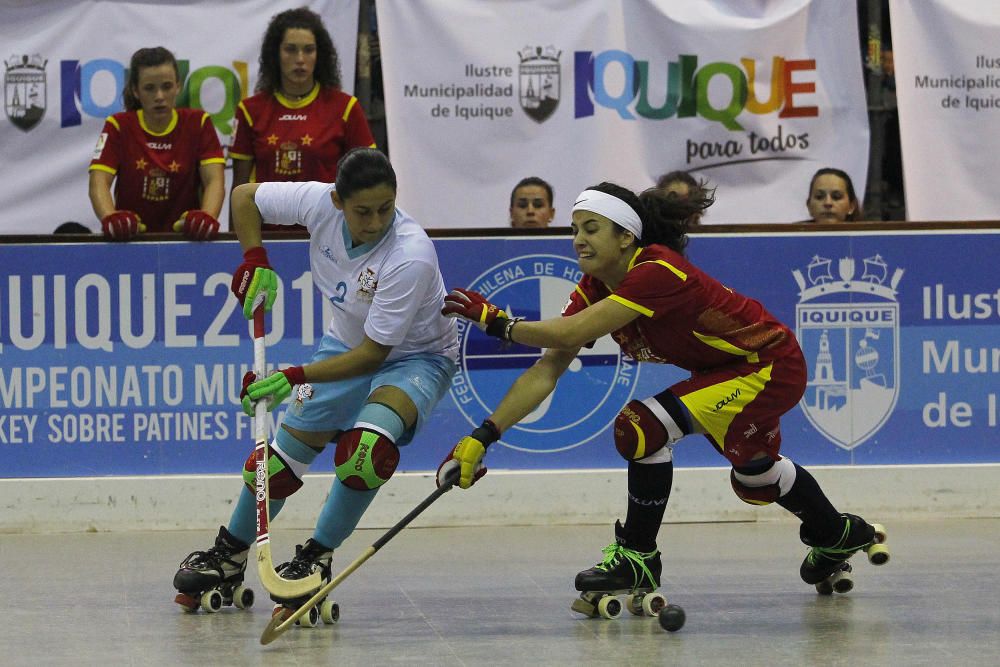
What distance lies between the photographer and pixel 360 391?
552 cm

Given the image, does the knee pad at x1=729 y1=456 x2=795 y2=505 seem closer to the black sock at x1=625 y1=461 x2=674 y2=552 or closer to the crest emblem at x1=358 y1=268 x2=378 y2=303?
the black sock at x1=625 y1=461 x2=674 y2=552

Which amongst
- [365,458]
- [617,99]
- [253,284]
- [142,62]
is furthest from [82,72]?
[365,458]

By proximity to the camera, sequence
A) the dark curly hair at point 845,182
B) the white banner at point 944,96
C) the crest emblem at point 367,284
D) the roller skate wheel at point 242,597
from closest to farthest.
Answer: the crest emblem at point 367,284, the roller skate wheel at point 242,597, the dark curly hair at point 845,182, the white banner at point 944,96

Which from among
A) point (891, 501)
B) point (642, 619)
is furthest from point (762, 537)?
point (642, 619)

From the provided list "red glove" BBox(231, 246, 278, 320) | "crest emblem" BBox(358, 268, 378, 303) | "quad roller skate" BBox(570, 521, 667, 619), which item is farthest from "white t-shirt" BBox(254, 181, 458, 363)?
"quad roller skate" BBox(570, 521, 667, 619)

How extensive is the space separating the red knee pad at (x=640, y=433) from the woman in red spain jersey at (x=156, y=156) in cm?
260

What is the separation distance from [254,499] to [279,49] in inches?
104

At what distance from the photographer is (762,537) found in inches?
278

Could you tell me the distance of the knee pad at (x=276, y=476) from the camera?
548 centimetres

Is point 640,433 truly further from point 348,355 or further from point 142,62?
point 142,62

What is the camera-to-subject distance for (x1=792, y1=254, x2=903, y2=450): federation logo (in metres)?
7.50

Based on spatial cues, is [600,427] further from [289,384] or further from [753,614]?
[289,384]

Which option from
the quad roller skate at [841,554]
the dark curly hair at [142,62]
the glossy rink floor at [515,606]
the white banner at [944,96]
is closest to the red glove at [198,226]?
the dark curly hair at [142,62]

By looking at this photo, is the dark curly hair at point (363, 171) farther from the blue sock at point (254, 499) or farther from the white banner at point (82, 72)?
the white banner at point (82, 72)
